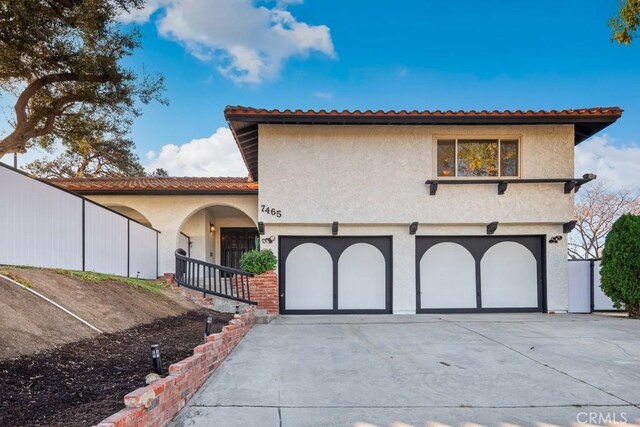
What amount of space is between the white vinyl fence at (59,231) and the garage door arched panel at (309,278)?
13.0ft

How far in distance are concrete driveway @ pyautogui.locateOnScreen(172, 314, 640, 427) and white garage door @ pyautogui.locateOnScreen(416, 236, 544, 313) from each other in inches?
101

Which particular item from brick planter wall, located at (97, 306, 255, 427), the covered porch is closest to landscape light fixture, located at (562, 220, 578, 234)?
the covered porch

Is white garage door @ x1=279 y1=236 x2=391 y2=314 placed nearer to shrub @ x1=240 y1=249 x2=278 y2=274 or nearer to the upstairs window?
shrub @ x1=240 y1=249 x2=278 y2=274

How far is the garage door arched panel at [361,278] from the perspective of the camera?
389 inches

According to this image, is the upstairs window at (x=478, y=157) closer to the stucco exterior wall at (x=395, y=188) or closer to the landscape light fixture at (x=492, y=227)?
the stucco exterior wall at (x=395, y=188)

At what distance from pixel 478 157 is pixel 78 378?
31.3 ft

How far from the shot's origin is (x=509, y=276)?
10070mm

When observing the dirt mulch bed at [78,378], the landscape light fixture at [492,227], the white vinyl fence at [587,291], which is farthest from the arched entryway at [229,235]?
the white vinyl fence at [587,291]

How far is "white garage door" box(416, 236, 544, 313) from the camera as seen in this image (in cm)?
996

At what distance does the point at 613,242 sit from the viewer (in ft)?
29.5

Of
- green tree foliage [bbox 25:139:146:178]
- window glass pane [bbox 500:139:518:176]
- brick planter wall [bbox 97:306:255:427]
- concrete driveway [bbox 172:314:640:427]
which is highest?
green tree foliage [bbox 25:139:146:178]

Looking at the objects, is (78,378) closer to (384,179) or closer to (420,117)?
(384,179)

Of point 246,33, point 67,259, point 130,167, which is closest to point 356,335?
point 67,259

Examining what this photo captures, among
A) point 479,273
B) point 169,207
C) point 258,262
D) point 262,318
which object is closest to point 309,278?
point 258,262
